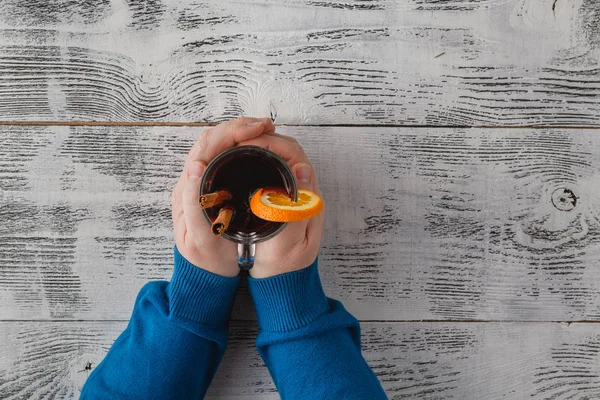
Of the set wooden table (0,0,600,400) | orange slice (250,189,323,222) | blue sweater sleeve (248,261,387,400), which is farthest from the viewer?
wooden table (0,0,600,400)

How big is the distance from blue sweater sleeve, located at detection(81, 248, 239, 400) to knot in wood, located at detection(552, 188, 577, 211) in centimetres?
54

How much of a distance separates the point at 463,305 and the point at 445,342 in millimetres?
68

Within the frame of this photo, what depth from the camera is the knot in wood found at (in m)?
0.86

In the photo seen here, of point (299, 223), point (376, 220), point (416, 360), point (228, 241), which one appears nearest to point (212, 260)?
point (228, 241)

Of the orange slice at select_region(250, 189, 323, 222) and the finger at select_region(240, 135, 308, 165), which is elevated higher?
the finger at select_region(240, 135, 308, 165)

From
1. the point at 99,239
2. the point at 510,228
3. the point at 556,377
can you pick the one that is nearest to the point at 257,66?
the point at 99,239

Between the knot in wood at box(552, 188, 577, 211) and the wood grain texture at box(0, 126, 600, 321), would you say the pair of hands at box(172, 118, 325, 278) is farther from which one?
the knot in wood at box(552, 188, 577, 211)

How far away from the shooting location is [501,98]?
0.85 metres

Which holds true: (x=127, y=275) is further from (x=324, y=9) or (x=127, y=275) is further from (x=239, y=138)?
(x=324, y=9)

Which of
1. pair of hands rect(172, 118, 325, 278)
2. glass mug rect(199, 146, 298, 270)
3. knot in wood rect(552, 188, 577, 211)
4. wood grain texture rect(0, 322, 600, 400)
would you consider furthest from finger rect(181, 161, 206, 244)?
knot in wood rect(552, 188, 577, 211)

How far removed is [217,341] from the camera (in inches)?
30.9

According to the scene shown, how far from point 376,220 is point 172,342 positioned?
367 millimetres

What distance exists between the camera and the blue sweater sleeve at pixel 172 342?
745mm

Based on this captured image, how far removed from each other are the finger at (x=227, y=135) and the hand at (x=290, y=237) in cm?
1
